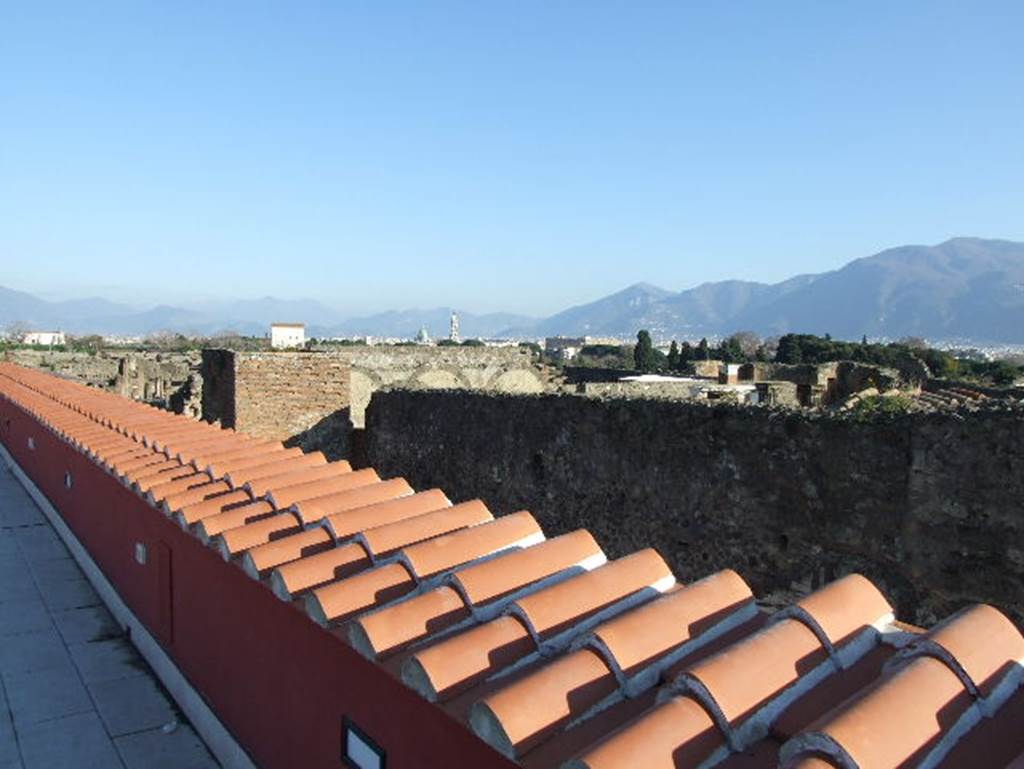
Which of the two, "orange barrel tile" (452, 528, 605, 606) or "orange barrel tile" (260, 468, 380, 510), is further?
"orange barrel tile" (260, 468, 380, 510)

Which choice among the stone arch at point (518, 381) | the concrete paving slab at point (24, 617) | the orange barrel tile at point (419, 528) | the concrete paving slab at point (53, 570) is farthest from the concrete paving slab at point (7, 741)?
the stone arch at point (518, 381)

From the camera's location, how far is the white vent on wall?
105 inches

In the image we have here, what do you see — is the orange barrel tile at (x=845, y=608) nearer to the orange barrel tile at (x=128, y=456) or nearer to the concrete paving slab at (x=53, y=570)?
the orange barrel tile at (x=128, y=456)

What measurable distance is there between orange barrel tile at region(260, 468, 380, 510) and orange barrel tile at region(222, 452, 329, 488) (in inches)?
13.5

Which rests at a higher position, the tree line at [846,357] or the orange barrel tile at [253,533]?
the tree line at [846,357]

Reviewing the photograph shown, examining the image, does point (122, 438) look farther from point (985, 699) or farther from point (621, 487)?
point (985, 699)

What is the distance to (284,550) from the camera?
359 centimetres

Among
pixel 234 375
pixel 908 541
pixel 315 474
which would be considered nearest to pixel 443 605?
pixel 315 474

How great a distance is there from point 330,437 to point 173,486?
309 inches

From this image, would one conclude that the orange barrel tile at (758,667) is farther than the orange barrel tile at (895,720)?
Yes

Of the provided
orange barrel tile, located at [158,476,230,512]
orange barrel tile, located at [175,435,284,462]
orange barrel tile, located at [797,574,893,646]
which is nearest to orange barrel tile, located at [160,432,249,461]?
orange barrel tile, located at [175,435,284,462]

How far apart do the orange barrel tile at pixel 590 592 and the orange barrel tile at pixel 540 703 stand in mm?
323

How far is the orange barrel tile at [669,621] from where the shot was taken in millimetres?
2359

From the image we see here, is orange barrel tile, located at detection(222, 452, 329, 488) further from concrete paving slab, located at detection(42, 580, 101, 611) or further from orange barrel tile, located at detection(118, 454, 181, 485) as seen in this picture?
concrete paving slab, located at detection(42, 580, 101, 611)
